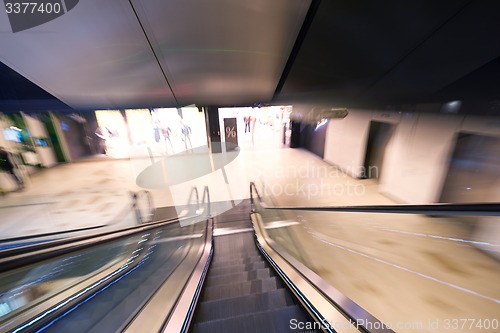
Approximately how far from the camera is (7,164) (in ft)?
18.5

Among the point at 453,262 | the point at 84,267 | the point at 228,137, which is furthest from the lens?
the point at 228,137

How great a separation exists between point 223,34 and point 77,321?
3464mm

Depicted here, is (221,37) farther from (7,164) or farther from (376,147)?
(7,164)

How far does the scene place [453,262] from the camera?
1.92 m

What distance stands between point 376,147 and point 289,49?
4.57 meters

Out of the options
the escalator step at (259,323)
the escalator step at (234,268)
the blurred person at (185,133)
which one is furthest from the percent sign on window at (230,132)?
the escalator step at (259,323)

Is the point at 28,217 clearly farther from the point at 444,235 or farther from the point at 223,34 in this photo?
the point at 444,235

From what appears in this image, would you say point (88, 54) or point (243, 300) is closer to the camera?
point (243, 300)

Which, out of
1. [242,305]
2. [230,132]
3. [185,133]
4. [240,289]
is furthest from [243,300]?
[230,132]

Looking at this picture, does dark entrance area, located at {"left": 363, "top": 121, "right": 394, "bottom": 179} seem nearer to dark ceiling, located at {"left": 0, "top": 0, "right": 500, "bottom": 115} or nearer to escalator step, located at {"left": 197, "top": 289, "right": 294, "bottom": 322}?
dark ceiling, located at {"left": 0, "top": 0, "right": 500, "bottom": 115}

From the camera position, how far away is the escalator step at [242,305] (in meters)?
1.31

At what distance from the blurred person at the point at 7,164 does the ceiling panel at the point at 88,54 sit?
117 inches

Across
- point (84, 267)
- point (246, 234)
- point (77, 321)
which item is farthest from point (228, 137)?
point (77, 321)

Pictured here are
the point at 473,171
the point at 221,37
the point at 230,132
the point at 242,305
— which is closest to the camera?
the point at 242,305
